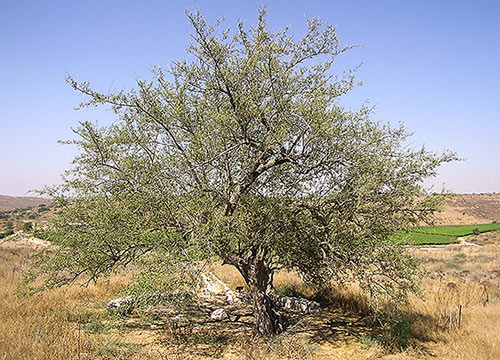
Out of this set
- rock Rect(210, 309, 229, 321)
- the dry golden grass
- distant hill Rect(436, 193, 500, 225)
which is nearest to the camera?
the dry golden grass

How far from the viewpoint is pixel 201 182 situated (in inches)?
340

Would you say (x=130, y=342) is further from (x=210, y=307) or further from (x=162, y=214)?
(x=210, y=307)

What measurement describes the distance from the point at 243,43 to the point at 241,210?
412cm

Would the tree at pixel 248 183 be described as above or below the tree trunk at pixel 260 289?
above

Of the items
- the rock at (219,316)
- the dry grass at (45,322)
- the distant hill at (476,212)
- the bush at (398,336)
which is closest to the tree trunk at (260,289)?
the rock at (219,316)

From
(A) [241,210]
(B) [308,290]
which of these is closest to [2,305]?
(A) [241,210]

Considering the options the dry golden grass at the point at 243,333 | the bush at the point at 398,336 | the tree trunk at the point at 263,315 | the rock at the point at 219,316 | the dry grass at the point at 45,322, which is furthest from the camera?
the rock at the point at 219,316

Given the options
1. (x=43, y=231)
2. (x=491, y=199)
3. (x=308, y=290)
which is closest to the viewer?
(x=43, y=231)

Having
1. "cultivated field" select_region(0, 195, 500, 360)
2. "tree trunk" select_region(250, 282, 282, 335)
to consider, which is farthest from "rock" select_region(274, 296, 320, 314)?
"tree trunk" select_region(250, 282, 282, 335)

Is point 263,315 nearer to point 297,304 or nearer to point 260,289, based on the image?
point 260,289

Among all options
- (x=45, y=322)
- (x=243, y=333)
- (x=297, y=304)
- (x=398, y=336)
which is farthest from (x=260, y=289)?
(x=45, y=322)

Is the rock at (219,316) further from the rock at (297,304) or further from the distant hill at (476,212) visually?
the distant hill at (476,212)

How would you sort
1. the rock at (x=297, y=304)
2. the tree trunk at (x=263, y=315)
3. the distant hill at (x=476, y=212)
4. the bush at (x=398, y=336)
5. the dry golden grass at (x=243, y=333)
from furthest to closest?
the distant hill at (x=476, y=212) → the rock at (x=297, y=304) → the tree trunk at (x=263, y=315) → the bush at (x=398, y=336) → the dry golden grass at (x=243, y=333)

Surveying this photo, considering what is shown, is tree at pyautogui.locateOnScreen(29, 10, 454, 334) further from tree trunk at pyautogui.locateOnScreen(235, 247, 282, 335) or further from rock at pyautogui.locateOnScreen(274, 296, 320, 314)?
rock at pyautogui.locateOnScreen(274, 296, 320, 314)
